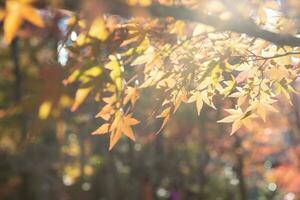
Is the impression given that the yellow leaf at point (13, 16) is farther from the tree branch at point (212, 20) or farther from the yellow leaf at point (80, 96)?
the yellow leaf at point (80, 96)

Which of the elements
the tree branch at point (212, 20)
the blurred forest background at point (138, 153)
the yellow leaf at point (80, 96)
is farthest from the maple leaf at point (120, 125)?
the blurred forest background at point (138, 153)

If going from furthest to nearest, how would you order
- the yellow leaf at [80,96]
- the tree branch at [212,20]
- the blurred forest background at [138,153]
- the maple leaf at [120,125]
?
the blurred forest background at [138,153] < the maple leaf at [120,125] < the yellow leaf at [80,96] < the tree branch at [212,20]

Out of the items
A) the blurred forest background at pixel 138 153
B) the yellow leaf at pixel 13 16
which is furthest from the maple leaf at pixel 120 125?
the blurred forest background at pixel 138 153

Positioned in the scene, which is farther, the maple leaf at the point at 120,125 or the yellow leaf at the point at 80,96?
the maple leaf at the point at 120,125

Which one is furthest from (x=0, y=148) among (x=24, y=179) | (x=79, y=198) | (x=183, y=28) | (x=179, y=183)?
(x=183, y=28)

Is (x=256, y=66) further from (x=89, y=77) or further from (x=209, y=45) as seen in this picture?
(x=89, y=77)

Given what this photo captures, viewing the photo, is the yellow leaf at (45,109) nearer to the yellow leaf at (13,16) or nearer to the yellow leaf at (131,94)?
the yellow leaf at (13,16)

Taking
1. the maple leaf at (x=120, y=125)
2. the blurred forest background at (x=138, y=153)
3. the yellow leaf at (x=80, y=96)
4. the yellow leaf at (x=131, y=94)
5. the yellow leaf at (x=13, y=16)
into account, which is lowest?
the blurred forest background at (x=138, y=153)

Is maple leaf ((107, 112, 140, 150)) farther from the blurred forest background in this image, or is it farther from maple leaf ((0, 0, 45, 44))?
the blurred forest background

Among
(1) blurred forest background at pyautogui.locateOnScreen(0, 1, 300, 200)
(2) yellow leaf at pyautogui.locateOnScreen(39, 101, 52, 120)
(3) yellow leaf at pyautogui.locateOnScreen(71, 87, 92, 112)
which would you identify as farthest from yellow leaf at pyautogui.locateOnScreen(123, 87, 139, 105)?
(1) blurred forest background at pyautogui.locateOnScreen(0, 1, 300, 200)

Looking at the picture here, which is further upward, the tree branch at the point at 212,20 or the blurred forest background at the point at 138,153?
the tree branch at the point at 212,20

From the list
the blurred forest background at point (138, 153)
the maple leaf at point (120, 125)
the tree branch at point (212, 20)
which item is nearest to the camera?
the tree branch at point (212, 20)

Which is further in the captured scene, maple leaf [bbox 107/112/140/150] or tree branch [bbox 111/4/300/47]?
maple leaf [bbox 107/112/140/150]

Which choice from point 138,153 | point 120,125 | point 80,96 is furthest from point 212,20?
point 138,153
